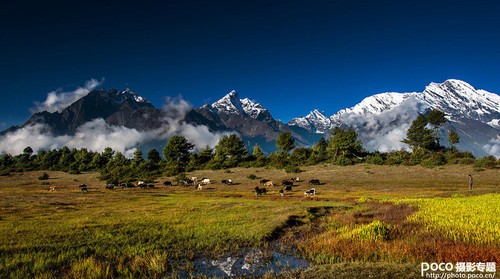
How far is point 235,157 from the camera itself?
13288 cm

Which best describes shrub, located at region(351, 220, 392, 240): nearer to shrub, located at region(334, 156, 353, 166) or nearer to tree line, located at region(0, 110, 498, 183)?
tree line, located at region(0, 110, 498, 183)

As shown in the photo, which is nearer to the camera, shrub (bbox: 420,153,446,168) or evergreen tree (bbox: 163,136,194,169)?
shrub (bbox: 420,153,446,168)

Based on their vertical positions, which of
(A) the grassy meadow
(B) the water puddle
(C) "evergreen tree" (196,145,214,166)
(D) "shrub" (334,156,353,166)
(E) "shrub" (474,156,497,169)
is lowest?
(B) the water puddle

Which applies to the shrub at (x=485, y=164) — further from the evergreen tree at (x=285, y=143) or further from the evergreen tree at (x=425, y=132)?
the evergreen tree at (x=285, y=143)

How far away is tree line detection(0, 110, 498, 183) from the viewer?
111000 millimetres

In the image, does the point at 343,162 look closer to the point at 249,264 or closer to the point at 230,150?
the point at 230,150

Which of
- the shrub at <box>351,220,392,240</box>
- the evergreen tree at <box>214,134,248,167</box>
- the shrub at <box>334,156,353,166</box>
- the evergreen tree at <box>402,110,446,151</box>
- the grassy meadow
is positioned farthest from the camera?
the evergreen tree at <box>214,134,248,167</box>

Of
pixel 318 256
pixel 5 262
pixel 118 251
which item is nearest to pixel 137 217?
pixel 118 251

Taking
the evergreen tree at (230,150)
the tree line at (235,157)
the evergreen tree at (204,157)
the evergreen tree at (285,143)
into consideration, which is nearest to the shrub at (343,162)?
the tree line at (235,157)

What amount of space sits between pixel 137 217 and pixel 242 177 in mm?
69157

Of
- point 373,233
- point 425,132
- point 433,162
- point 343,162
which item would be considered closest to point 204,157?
point 343,162

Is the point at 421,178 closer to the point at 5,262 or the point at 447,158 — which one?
the point at 447,158

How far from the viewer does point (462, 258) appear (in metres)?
13.3

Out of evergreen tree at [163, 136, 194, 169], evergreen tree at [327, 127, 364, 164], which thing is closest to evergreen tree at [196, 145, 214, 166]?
evergreen tree at [163, 136, 194, 169]
